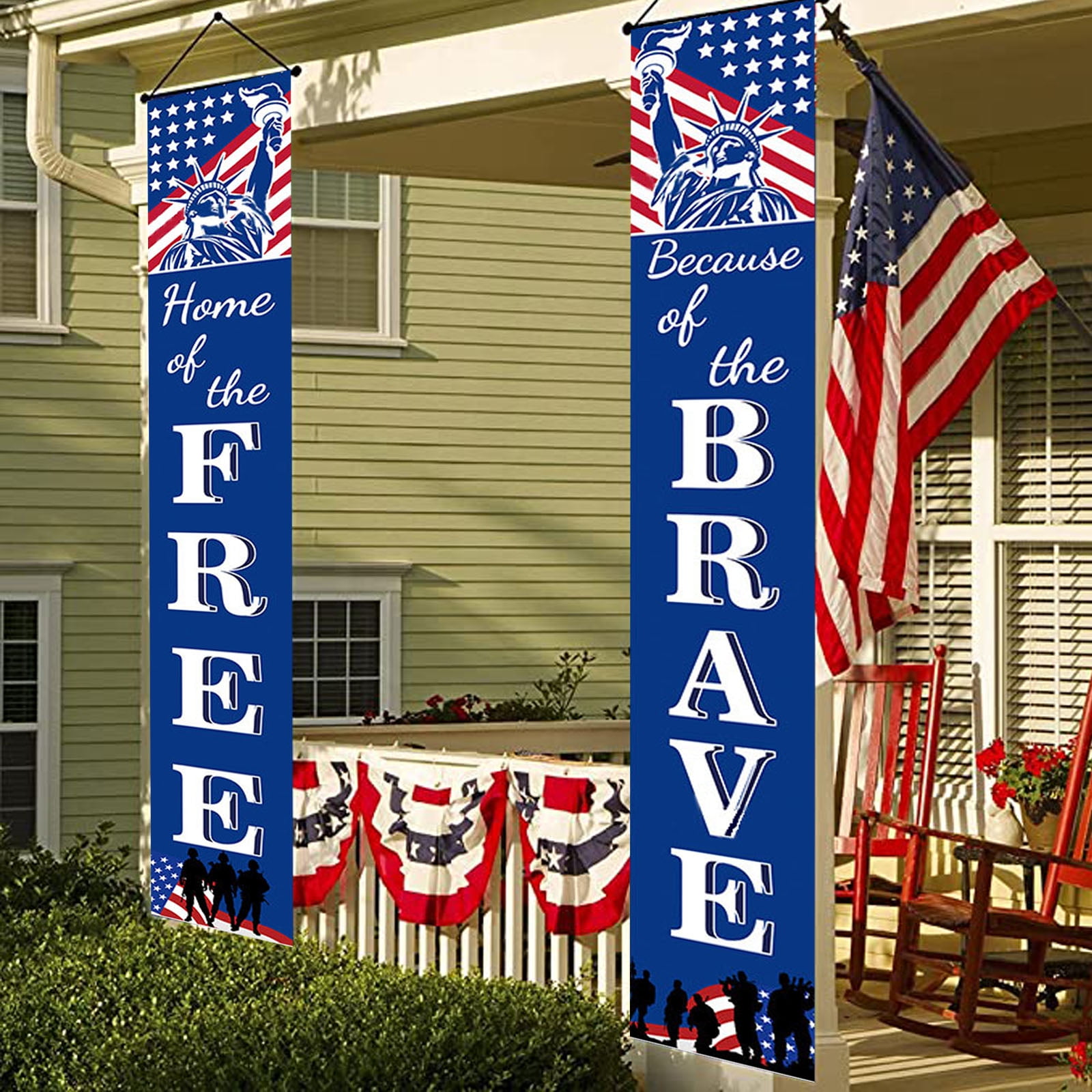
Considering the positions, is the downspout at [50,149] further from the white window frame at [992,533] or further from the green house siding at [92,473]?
the green house siding at [92,473]

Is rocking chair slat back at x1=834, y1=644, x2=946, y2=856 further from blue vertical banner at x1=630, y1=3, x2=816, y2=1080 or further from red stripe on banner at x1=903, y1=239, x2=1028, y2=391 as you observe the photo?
red stripe on banner at x1=903, y1=239, x2=1028, y2=391

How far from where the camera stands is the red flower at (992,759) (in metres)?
7.78

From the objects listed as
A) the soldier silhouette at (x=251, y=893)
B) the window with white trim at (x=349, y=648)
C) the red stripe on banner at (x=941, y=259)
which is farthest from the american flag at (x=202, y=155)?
the window with white trim at (x=349, y=648)

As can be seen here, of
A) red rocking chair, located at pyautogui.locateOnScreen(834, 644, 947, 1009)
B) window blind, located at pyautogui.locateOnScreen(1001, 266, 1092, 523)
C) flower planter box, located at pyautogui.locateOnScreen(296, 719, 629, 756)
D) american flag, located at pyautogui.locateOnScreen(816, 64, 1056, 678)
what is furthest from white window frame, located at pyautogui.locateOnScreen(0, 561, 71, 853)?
american flag, located at pyautogui.locateOnScreen(816, 64, 1056, 678)

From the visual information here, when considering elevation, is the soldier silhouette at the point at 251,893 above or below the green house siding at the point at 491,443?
below

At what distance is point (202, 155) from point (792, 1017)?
3.24 meters

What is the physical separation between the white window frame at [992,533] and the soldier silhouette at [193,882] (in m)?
2.90

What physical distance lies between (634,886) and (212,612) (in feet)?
5.94

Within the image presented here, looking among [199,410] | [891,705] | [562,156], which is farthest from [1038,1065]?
[562,156]

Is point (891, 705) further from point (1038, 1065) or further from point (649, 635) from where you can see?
point (649, 635)

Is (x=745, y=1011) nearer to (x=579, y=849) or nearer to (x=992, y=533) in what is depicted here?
(x=579, y=849)

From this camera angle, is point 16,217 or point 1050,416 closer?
point 1050,416

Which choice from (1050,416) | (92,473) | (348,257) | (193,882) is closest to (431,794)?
(193,882)

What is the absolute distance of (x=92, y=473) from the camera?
41.9 feet
